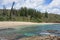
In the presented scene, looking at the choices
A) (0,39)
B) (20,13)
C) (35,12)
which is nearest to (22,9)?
(20,13)

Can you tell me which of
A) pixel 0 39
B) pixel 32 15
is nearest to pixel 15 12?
pixel 32 15

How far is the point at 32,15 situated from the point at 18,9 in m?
10.1

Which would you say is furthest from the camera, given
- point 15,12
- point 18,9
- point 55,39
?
point 18,9

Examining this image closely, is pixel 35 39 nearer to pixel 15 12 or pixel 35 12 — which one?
pixel 15 12

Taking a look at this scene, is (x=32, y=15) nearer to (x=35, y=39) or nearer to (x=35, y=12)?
(x=35, y=12)

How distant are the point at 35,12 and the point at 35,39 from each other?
280ft

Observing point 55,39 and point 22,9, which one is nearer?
point 55,39

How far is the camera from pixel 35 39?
54.5 feet

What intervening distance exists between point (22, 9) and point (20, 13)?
3.71m

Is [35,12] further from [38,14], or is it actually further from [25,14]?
[25,14]

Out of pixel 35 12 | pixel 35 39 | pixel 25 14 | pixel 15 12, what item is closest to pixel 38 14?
pixel 35 12

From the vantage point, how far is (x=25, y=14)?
9550cm

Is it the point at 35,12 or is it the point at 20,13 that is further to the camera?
the point at 35,12

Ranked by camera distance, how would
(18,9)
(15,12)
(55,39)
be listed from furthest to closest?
(18,9) → (15,12) → (55,39)
